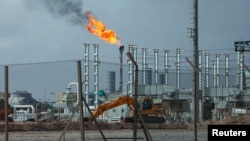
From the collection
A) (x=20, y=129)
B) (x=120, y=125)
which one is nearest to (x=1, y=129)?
(x=20, y=129)

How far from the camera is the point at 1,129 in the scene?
43.2 metres

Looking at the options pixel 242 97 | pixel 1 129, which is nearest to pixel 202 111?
pixel 242 97

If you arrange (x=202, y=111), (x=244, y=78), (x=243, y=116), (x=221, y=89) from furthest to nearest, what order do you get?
(x=244, y=78)
(x=202, y=111)
(x=243, y=116)
(x=221, y=89)

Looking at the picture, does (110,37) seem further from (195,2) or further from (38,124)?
(195,2)

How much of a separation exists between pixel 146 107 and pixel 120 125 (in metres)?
2.32

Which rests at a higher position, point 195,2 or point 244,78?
point 195,2

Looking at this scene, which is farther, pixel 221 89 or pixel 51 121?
pixel 51 121

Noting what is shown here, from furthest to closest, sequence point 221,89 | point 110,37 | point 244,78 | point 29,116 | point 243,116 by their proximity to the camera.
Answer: point 29,116 → point 244,78 → point 243,116 → point 221,89 → point 110,37

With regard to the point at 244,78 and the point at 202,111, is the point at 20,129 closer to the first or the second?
the point at 202,111

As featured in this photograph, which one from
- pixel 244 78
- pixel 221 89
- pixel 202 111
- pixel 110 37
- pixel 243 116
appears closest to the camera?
pixel 110 37

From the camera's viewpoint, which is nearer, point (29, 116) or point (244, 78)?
point (244, 78)

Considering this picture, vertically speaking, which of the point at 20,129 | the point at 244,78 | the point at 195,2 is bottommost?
the point at 20,129

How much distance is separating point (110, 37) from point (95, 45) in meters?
27.6

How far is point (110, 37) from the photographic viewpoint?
29391mm
